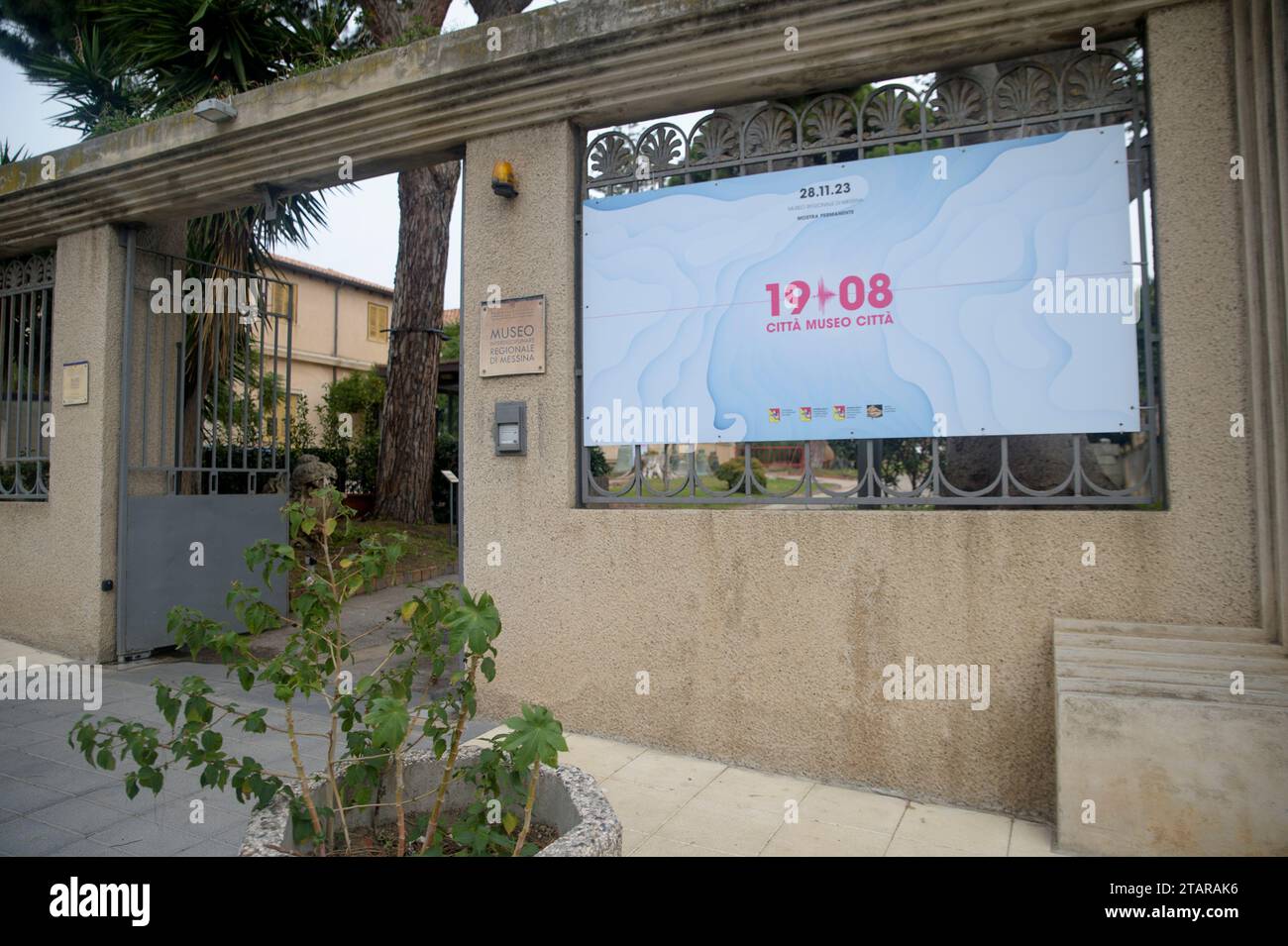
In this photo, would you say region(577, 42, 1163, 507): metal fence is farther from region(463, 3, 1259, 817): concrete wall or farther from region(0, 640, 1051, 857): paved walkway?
region(0, 640, 1051, 857): paved walkway

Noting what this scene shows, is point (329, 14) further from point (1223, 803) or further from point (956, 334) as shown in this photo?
point (1223, 803)

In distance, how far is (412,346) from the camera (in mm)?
11289

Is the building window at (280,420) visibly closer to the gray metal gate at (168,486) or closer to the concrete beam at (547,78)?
the gray metal gate at (168,486)

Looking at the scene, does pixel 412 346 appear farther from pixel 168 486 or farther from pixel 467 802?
pixel 467 802

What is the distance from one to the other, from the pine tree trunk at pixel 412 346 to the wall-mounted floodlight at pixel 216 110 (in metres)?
5.97

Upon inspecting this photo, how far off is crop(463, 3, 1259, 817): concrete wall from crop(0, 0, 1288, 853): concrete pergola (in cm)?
1

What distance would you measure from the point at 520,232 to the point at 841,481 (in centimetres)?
233

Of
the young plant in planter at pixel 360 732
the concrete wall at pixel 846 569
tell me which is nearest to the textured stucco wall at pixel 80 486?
the concrete wall at pixel 846 569

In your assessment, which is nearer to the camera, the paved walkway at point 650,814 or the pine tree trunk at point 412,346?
the paved walkway at point 650,814

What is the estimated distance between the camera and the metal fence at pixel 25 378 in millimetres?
6812

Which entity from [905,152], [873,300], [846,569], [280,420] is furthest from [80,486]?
[280,420]

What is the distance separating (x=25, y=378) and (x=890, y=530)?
833 centimetres

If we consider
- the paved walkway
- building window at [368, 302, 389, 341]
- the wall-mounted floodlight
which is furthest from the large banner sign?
building window at [368, 302, 389, 341]
